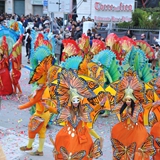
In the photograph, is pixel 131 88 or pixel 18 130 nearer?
pixel 131 88

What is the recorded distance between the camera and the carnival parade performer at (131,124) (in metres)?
4.30

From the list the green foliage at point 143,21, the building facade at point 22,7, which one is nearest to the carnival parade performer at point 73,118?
the green foliage at point 143,21

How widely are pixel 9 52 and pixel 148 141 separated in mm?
5598

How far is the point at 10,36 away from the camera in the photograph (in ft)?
29.9

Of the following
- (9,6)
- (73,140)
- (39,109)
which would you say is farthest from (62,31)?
(9,6)

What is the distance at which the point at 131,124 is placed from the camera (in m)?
4.38

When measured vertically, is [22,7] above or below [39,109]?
above

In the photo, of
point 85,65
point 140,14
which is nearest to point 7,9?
point 140,14

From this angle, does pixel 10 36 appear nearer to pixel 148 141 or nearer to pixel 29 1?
pixel 148 141

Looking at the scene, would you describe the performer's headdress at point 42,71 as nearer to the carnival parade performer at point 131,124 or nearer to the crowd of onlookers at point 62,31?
the carnival parade performer at point 131,124

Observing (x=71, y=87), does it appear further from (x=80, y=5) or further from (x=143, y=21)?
(x=80, y=5)

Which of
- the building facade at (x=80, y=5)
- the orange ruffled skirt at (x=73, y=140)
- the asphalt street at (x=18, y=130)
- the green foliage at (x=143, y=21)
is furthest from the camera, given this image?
the green foliage at (x=143, y=21)

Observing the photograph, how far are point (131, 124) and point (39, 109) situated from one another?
5.28 feet

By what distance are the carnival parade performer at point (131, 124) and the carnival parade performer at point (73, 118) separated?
0.36 metres
